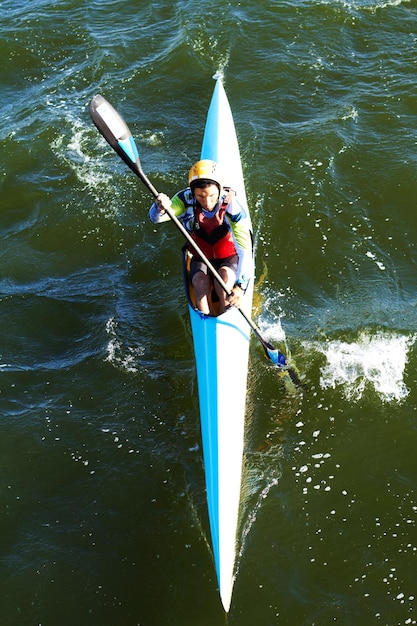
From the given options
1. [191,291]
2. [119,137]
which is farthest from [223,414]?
[119,137]

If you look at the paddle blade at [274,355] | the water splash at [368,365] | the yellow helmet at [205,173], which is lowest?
the water splash at [368,365]

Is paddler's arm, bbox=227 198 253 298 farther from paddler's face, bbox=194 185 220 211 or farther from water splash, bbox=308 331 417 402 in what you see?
water splash, bbox=308 331 417 402

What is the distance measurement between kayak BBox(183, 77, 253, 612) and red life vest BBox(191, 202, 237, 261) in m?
0.25

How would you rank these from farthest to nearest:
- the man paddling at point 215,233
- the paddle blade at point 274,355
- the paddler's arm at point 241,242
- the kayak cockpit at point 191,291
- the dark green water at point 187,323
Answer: the kayak cockpit at point 191,291 < the paddle blade at point 274,355 < the paddler's arm at point 241,242 < the man paddling at point 215,233 < the dark green water at point 187,323

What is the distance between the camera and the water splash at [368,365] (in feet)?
19.6

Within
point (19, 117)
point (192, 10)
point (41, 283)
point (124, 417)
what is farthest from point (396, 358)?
point (192, 10)

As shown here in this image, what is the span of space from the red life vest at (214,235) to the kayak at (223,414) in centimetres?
25

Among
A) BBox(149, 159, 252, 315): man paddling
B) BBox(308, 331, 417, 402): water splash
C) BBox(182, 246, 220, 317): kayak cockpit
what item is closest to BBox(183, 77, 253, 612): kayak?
BBox(182, 246, 220, 317): kayak cockpit

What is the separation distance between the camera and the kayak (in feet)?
15.2

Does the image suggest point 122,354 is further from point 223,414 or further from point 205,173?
point 205,173

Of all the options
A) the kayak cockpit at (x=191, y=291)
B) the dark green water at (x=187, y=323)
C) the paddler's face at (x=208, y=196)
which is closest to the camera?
the dark green water at (x=187, y=323)

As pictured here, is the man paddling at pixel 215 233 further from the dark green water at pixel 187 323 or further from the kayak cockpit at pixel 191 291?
the dark green water at pixel 187 323

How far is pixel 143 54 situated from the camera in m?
10.5

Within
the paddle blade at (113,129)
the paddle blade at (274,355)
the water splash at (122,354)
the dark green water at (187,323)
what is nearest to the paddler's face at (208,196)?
the paddle blade at (113,129)
